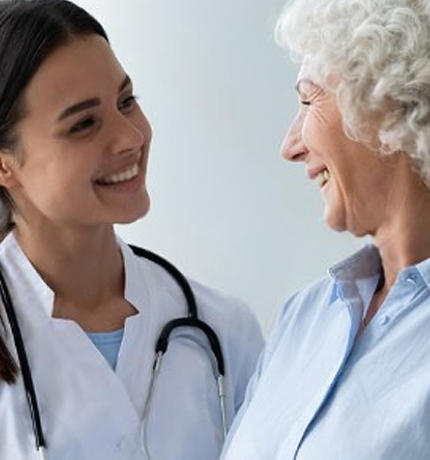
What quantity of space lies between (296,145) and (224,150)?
0.75 meters

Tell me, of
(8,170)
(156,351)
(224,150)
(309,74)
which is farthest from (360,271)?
(224,150)

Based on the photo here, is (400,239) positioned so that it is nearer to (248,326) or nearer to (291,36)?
(291,36)

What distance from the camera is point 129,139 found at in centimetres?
130

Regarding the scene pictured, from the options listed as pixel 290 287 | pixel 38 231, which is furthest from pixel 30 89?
pixel 290 287

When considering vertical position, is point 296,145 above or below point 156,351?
above

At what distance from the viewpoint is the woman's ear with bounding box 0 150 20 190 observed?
1335 millimetres

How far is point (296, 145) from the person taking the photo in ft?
3.53

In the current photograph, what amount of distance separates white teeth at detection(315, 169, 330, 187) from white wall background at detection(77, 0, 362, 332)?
0.66 m

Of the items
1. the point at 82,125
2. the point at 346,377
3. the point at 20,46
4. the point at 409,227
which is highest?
the point at 20,46

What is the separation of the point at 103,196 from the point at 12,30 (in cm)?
27

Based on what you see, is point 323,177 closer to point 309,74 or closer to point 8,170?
point 309,74

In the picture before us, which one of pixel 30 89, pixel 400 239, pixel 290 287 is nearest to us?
pixel 400 239

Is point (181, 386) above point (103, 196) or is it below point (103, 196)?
below

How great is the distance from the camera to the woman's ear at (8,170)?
133 centimetres
